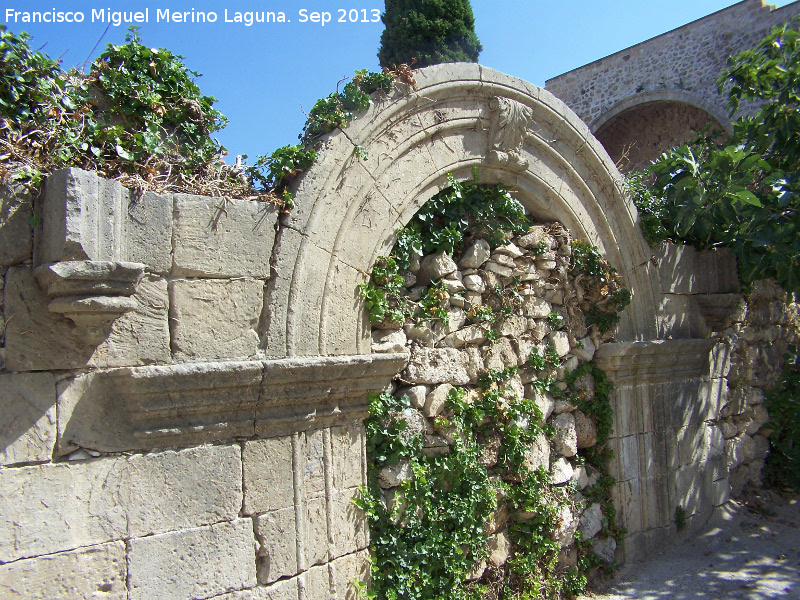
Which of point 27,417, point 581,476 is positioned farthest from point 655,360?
point 27,417

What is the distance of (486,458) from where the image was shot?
4.11 metres

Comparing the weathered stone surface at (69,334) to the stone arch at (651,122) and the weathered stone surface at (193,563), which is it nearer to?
the weathered stone surface at (193,563)

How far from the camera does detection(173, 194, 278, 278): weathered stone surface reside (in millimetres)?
2912

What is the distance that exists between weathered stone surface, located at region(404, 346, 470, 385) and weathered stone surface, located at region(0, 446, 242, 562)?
1286 mm

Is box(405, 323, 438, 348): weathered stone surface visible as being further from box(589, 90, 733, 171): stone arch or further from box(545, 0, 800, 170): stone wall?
box(589, 90, 733, 171): stone arch

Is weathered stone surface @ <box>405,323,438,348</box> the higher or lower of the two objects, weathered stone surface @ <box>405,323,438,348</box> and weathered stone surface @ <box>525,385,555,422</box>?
the higher

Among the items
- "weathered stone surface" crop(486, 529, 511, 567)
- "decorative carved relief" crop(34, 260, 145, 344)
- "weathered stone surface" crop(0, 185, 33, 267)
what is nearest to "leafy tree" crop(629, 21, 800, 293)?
"weathered stone surface" crop(486, 529, 511, 567)

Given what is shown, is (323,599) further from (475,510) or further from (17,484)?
(17,484)

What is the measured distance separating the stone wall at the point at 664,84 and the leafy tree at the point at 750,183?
15.4ft

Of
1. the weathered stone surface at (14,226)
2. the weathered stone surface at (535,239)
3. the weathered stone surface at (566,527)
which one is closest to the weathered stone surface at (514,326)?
the weathered stone surface at (535,239)

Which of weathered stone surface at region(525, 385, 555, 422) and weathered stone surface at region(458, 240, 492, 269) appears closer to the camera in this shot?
weathered stone surface at region(458, 240, 492, 269)

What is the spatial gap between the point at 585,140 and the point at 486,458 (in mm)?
2684

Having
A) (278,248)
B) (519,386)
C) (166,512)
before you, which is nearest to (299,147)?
(278,248)

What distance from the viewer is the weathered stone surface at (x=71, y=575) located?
8.07ft
